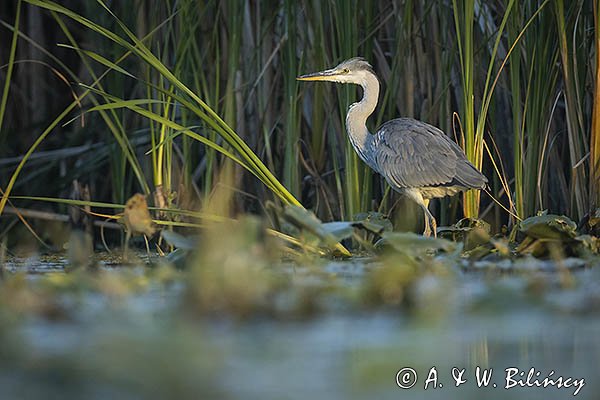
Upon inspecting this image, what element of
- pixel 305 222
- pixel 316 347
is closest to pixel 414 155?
pixel 305 222

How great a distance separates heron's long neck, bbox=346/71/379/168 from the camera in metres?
5.43

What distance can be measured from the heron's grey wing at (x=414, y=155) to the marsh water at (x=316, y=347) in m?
2.52

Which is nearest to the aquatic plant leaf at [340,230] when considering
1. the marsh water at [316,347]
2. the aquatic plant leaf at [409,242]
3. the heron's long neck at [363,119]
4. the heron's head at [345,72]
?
the aquatic plant leaf at [409,242]

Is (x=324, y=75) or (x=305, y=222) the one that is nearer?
(x=305, y=222)

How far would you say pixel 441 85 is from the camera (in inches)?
210

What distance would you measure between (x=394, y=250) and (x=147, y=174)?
316 centimetres

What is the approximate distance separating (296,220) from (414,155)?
222 cm

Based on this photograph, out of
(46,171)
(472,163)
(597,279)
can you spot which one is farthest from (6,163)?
(597,279)

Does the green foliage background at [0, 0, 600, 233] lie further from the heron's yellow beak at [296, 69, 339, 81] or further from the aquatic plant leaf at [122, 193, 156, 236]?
the aquatic plant leaf at [122, 193, 156, 236]

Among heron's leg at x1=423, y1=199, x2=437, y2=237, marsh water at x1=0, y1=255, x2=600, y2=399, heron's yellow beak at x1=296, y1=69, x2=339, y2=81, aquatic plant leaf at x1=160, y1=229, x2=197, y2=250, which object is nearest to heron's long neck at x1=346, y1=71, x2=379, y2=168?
heron's yellow beak at x1=296, y1=69, x2=339, y2=81

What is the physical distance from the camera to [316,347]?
203 cm

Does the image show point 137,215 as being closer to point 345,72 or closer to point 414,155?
point 345,72

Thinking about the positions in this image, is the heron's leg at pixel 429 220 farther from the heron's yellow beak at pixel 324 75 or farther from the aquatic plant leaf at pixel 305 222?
the aquatic plant leaf at pixel 305 222

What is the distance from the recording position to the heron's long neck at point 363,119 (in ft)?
17.8
